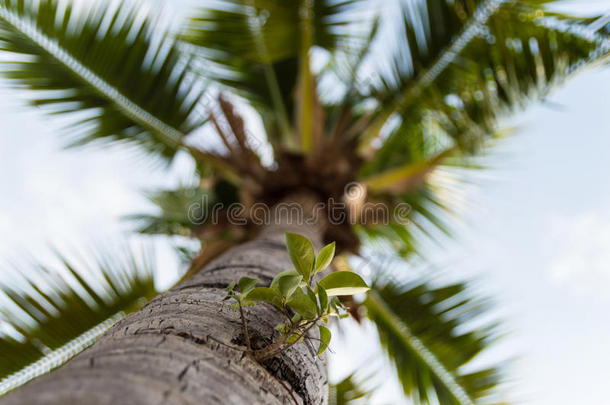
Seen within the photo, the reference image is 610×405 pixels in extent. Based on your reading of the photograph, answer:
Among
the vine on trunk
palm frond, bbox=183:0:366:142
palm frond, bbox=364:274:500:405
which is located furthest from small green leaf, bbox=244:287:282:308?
palm frond, bbox=183:0:366:142

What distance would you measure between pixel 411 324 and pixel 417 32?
1.83 meters

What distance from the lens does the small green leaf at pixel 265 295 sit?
0.74m

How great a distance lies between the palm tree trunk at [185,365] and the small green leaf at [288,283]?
0.39ft

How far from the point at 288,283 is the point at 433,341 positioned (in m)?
1.87

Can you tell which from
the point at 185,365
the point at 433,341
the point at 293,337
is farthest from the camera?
the point at 433,341

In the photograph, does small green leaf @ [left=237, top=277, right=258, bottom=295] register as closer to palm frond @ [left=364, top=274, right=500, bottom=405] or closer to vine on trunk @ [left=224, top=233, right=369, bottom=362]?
vine on trunk @ [left=224, top=233, right=369, bottom=362]

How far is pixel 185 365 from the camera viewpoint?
0.64 m

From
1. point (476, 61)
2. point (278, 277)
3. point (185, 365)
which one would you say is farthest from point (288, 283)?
point (476, 61)

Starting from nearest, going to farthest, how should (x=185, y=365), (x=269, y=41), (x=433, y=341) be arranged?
(x=185, y=365)
(x=433, y=341)
(x=269, y=41)

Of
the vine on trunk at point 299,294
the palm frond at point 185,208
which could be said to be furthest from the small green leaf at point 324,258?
the palm frond at point 185,208

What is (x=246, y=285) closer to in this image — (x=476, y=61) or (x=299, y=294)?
(x=299, y=294)

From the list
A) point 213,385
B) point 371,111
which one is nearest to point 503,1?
point 371,111

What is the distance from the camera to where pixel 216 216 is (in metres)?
2.44

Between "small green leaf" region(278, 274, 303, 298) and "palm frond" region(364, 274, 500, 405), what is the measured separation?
176 cm
